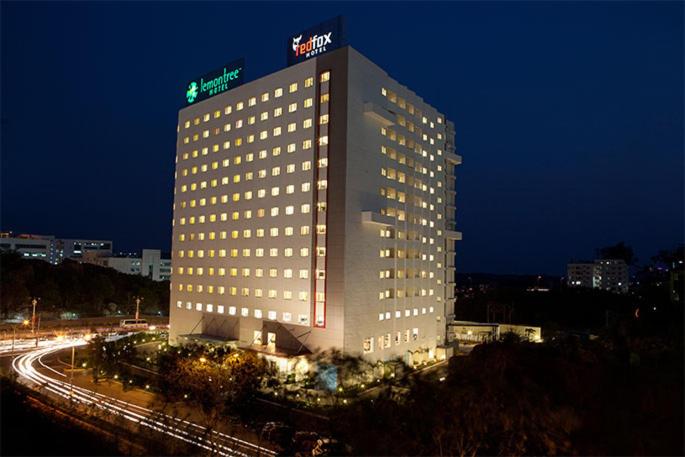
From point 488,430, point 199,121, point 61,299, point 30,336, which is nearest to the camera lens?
point 488,430

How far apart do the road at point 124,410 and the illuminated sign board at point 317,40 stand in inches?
1265

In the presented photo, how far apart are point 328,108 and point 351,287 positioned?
16.0 meters

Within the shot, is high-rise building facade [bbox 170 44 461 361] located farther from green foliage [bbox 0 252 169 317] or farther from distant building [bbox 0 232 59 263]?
distant building [bbox 0 232 59 263]

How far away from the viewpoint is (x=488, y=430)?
55.6 feet

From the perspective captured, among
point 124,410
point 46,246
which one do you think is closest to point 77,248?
point 46,246

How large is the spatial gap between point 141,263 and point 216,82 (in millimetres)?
92854

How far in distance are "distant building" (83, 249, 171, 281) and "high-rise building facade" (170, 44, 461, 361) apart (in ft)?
271

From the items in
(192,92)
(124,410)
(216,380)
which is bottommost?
(124,410)

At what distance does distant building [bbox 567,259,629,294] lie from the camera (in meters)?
140

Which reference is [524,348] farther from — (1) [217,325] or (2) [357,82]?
(1) [217,325]

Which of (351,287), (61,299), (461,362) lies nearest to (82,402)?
(351,287)

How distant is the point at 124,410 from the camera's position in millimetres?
29578

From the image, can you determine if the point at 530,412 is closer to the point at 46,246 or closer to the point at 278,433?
the point at 278,433

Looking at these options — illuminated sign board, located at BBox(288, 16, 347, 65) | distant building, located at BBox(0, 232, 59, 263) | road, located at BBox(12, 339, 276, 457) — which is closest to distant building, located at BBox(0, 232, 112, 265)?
distant building, located at BBox(0, 232, 59, 263)
